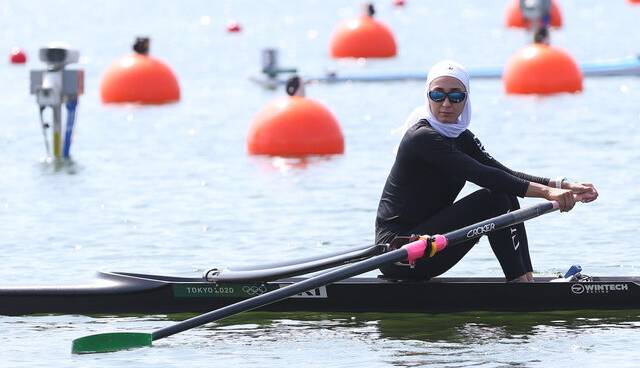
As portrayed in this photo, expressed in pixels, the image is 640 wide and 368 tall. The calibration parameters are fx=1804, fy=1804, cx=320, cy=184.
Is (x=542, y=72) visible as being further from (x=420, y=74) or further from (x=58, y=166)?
(x=58, y=166)

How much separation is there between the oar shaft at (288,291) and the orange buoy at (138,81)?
1612cm

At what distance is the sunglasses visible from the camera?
1060 centimetres

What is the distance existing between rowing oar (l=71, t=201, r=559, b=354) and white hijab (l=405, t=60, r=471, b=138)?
65 centimetres

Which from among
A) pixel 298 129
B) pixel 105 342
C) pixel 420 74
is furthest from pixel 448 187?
pixel 420 74

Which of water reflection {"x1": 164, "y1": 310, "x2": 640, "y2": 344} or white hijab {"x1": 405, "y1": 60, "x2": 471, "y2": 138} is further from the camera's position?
white hijab {"x1": 405, "y1": 60, "x2": 471, "y2": 138}

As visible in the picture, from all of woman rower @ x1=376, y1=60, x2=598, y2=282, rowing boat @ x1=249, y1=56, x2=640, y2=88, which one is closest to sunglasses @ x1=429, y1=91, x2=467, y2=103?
woman rower @ x1=376, y1=60, x2=598, y2=282

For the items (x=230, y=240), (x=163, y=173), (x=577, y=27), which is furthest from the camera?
(x=577, y=27)

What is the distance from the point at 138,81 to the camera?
26.2 meters

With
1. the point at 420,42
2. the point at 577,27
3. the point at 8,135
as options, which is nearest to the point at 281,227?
the point at 8,135

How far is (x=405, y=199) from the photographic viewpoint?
35.5 ft

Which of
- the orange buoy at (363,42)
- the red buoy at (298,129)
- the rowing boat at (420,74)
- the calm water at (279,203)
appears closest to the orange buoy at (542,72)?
the calm water at (279,203)

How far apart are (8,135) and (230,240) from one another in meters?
9.36

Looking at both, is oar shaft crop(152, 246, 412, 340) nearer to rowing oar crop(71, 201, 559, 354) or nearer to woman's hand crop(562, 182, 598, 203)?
rowing oar crop(71, 201, 559, 354)

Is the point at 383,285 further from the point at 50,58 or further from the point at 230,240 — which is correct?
the point at 50,58
